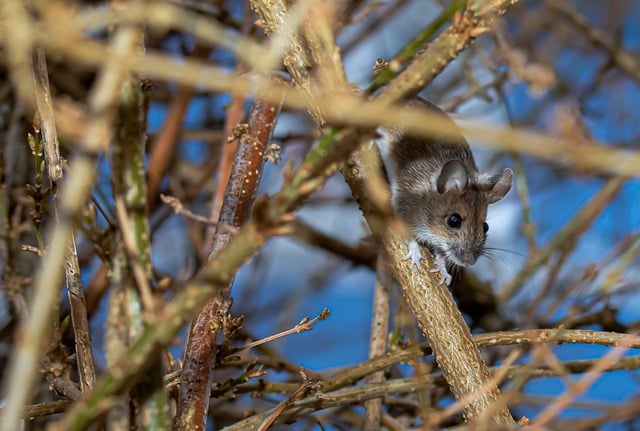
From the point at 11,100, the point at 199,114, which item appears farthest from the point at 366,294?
the point at 11,100

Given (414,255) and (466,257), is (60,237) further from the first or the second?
(466,257)

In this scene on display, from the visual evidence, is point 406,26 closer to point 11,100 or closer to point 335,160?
point 11,100

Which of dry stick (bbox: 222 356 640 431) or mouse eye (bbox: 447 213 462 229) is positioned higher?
mouse eye (bbox: 447 213 462 229)

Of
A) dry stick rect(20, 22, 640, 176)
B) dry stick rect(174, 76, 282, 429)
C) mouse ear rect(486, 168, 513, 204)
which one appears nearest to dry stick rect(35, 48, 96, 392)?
dry stick rect(174, 76, 282, 429)

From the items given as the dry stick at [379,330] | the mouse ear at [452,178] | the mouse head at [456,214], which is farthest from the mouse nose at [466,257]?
the dry stick at [379,330]

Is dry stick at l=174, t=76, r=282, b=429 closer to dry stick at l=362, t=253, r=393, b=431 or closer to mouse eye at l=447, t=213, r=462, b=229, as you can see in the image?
dry stick at l=362, t=253, r=393, b=431

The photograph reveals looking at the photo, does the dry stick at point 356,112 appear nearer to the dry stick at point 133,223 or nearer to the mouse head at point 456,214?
the dry stick at point 133,223
